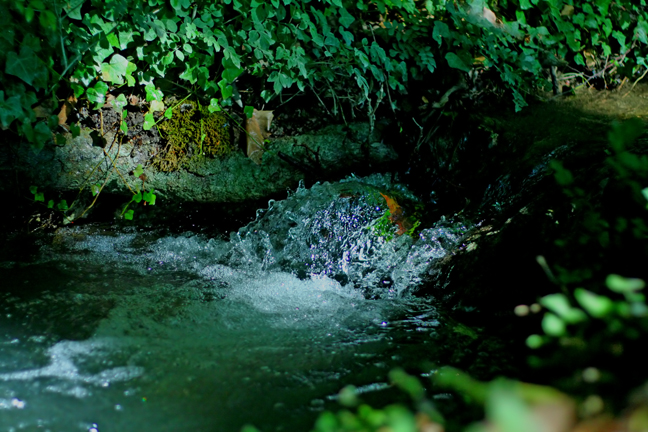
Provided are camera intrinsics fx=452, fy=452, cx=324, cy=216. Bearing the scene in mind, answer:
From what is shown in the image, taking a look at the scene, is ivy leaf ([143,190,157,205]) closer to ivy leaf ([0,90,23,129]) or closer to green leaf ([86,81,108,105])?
green leaf ([86,81,108,105])

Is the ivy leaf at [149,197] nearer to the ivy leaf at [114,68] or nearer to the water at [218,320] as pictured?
the water at [218,320]

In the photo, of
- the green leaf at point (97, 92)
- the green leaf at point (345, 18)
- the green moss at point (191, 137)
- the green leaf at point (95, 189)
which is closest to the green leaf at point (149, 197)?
the green moss at point (191, 137)

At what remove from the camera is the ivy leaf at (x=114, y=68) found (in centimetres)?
313

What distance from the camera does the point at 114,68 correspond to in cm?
315

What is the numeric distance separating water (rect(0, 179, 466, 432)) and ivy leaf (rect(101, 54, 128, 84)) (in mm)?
1142

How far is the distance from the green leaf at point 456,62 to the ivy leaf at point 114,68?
2.42 m

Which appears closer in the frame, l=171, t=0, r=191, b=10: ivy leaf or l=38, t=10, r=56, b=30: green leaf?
l=38, t=10, r=56, b=30: green leaf

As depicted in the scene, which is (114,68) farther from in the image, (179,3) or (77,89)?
(179,3)

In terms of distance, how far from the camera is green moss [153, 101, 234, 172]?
360 centimetres

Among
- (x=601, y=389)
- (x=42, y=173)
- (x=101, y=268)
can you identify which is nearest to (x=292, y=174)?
(x=101, y=268)

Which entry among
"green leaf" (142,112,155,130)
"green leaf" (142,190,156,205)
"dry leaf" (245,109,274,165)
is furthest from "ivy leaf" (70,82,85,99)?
"dry leaf" (245,109,274,165)

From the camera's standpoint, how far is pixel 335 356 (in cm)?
190

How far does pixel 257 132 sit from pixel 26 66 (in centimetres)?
157

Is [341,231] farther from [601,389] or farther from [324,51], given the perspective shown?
[601,389]
